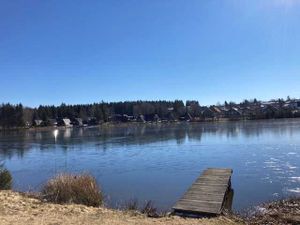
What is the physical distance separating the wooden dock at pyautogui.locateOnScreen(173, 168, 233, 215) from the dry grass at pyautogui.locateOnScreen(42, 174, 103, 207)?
3.16 metres

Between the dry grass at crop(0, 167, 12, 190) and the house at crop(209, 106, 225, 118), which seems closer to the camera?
the dry grass at crop(0, 167, 12, 190)

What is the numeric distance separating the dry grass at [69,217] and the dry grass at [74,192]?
1522 mm

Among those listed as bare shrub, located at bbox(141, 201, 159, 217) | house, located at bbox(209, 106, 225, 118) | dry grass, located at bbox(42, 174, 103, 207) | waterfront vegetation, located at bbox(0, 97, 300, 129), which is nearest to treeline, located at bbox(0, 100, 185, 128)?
waterfront vegetation, located at bbox(0, 97, 300, 129)

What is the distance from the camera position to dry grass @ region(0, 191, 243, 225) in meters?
10.4

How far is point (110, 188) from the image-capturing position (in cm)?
2302

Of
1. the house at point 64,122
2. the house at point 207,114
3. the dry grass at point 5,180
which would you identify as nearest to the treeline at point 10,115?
the house at point 64,122

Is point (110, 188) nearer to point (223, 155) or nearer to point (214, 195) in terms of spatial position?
point (214, 195)

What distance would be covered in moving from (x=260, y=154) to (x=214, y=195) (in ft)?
79.1

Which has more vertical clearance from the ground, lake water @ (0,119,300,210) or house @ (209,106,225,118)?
house @ (209,106,225,118)

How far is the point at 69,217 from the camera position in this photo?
1092cm

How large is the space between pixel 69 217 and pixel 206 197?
18.6 feet

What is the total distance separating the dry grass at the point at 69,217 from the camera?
10367 millimetres

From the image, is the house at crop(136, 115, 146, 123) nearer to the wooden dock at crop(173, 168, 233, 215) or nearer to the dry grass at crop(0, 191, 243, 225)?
the wooden dock at crop(173, 168, 233, 215)

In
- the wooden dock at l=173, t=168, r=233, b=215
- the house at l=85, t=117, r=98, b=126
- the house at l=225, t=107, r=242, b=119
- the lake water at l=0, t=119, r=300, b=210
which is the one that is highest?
the house at l=225, t=107, r=242, b=119
